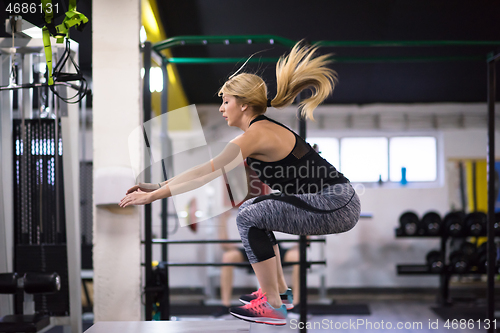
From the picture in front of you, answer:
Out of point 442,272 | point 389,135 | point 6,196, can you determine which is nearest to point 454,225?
point 442,272

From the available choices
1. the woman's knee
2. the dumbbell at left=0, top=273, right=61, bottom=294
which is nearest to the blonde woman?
the dumbbell at left=0, top=273, right=61, bottom=294

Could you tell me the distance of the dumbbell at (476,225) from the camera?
4.52 m

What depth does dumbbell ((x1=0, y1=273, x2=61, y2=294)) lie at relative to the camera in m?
2.24

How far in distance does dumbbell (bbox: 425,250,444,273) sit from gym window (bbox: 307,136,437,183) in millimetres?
1144

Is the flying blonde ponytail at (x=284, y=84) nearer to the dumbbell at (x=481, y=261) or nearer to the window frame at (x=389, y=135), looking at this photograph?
the window frame at (x=389, y=135)

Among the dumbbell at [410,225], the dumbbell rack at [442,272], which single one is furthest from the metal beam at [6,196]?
the dumbbell at [410,225]

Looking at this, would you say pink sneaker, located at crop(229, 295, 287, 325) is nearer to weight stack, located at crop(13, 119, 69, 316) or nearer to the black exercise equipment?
the black exercise equipment

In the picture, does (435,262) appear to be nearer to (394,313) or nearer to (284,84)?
(394,313)

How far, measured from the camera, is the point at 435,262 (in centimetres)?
450

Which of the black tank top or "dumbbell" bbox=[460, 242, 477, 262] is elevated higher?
the black tank top

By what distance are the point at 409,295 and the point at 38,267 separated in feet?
14.8

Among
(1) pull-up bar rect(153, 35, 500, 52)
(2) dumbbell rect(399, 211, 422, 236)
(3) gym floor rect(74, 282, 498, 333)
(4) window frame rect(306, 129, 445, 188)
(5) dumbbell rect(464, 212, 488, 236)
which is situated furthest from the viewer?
(4) window frame rect(306, 129, 445, 188)

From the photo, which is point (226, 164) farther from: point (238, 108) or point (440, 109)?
point (440, 109)

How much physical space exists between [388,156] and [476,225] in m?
1.39
